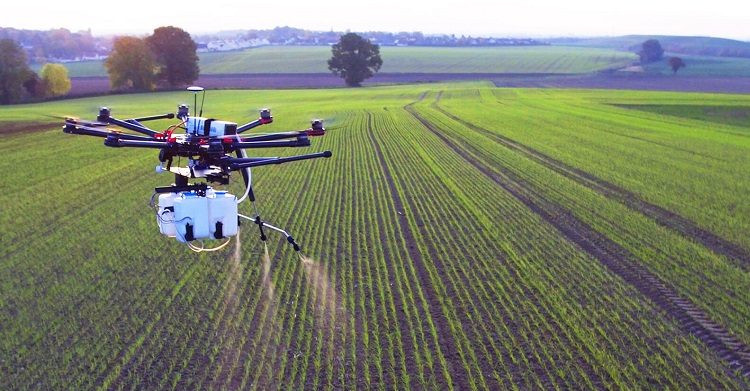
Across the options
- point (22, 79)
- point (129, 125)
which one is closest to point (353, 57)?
point (22, 79)

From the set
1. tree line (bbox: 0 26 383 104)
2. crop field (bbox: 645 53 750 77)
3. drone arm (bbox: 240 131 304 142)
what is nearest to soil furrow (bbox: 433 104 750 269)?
drone arm (bbox: 240 131 304 142)

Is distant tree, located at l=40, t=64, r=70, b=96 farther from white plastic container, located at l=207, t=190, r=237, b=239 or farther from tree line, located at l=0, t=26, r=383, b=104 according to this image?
white plastic container, located at l=207, t=190, r=237, b=239

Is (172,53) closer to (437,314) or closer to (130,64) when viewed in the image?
(130,64)

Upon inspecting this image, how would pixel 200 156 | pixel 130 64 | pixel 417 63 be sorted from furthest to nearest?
pixel 417 63, pixel 130 64, pixel 200 156

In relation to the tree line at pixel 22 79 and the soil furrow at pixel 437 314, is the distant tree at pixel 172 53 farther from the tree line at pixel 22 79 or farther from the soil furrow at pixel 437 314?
the soil furrow at pixel 437 314

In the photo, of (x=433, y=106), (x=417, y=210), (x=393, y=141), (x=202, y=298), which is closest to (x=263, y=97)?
(x=433, y=106)

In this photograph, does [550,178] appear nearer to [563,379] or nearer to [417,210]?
[417,210]
